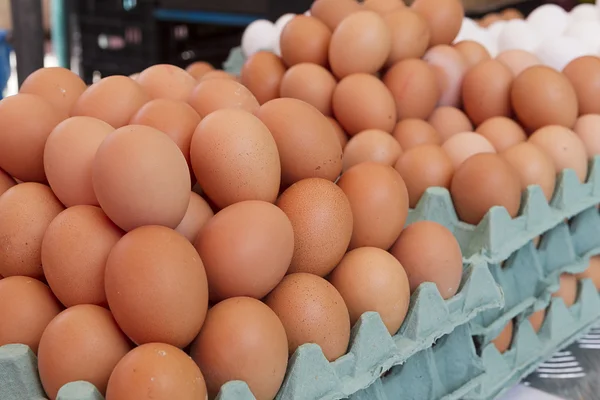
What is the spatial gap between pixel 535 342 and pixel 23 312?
0.95 meters

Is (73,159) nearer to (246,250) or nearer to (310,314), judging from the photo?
(246,250)

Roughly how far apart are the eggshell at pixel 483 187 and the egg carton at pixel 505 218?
0.9 inches

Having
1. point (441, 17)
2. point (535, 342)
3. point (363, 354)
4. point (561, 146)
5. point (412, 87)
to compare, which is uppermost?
point (441, 17)

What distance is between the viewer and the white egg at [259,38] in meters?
2.04

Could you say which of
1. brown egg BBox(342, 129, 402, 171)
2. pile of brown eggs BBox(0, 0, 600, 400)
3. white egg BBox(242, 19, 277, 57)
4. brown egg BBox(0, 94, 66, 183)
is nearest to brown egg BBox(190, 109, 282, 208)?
pile of brown eggs BBox(0, 0, 600, 400)

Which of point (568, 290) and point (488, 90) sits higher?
point (488, 90)

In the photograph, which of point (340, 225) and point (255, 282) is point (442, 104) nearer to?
point (340, 225)

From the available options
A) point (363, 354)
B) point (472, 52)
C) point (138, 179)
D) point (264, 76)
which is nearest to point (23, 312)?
point (138, 179)

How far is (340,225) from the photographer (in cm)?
98

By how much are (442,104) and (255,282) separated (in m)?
0.93

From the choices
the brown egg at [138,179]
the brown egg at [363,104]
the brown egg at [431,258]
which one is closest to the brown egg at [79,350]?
the brown egg at [138,179]

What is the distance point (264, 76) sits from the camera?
154cm

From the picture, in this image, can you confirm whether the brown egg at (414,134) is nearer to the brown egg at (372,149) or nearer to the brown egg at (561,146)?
the brown egg at (372,149)

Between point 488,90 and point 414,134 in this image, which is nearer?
point 414,134
